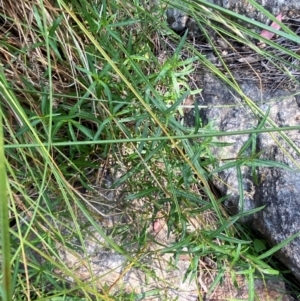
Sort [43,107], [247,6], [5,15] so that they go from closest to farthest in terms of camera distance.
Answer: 1. [43,107]
2. [5,15]
3. [247,6]

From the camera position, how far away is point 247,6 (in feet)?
5.55

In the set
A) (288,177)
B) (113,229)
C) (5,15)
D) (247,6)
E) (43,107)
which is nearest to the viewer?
(43,107)

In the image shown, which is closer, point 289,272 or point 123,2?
point 123,2

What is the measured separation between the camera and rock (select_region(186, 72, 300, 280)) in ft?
4.91

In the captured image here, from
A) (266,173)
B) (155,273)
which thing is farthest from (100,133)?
(266,173)

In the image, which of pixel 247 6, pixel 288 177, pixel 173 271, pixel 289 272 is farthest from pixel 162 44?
pixel 289 272

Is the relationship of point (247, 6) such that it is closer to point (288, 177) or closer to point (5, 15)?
point (288, 177)

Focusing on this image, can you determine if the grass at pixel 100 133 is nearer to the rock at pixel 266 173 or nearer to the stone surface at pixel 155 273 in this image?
the stone surface at pixel 155 273

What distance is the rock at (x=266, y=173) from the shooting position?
4.91ft

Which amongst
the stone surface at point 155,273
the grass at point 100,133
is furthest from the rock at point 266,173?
the grass at point 100,133

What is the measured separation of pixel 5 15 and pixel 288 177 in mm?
1002

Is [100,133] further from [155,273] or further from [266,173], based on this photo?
[266,173]

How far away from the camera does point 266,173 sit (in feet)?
5.05

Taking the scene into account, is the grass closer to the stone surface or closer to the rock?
the stone surface
